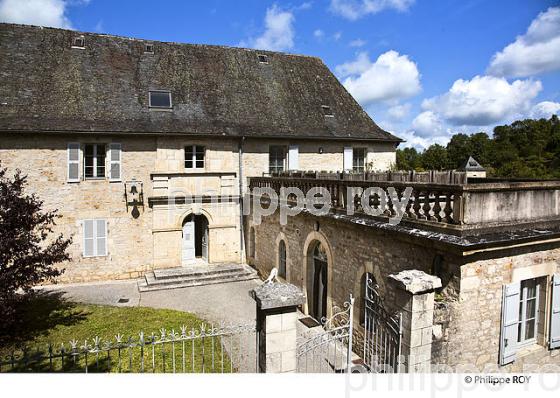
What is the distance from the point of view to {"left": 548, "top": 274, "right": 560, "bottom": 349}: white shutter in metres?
7.13

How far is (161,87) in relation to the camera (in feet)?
53.2

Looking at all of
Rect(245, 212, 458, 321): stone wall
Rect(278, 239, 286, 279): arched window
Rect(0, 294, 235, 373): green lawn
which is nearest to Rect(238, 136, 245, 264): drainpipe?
Rect(245, 212, 458, 321): stone wall

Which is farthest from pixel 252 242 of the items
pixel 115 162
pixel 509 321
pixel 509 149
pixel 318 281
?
pixel 509 149

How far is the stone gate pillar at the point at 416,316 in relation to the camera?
17.9ft

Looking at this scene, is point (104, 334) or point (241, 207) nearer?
point (104, 334)

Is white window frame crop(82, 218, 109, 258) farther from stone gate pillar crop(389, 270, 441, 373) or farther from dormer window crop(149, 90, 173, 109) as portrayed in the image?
stone gate pillar crop(389, 270, 441, 373)

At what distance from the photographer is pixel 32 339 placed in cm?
941

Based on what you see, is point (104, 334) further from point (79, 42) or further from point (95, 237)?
point (79, 42)

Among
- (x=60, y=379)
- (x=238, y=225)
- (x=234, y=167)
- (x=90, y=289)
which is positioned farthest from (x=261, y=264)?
(x=60, y=379)

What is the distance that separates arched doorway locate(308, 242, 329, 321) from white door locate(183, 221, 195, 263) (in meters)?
6.53

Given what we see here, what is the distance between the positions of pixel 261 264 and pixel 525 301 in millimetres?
9159

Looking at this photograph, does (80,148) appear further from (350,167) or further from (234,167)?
(350,167)

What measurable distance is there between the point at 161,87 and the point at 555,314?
15.1m

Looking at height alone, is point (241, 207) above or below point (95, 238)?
above
